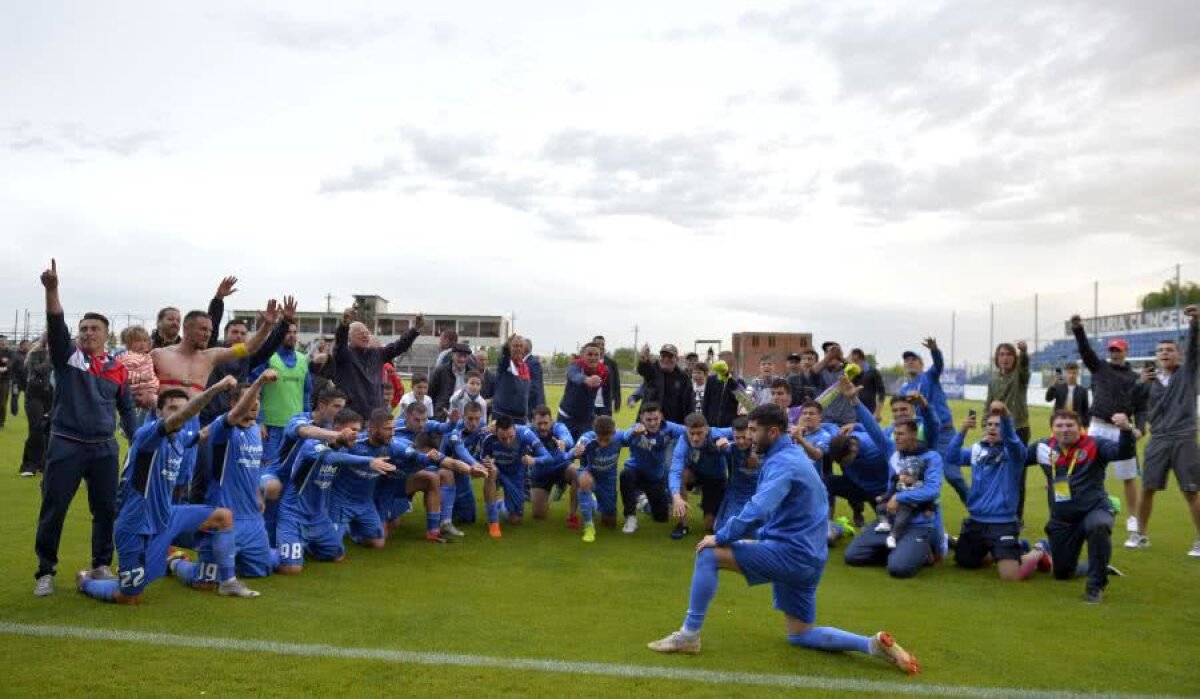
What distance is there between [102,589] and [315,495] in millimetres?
2170

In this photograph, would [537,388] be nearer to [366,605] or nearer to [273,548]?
[273,548]

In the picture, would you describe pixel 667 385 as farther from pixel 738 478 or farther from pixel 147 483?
pixel 147 483

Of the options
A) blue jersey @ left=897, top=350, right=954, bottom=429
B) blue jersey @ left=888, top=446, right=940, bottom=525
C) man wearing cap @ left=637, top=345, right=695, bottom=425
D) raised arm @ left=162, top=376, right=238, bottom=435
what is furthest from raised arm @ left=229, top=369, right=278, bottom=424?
blue jersey @ left=897, top=350, right=954, bottom=429

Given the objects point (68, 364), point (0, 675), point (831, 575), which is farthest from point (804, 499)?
point (68, 364)

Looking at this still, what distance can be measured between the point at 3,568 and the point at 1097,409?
11.2 m

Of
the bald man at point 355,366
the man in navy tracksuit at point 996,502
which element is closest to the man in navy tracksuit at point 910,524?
the man in navy tracksuit at point 996,502

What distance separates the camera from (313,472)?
802 cm

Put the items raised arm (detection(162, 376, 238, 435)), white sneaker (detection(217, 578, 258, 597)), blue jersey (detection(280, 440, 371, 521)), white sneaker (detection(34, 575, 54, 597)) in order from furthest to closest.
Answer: blue jersey (detection(280, 440, 371, 521)) < white sneaker (detection(217, 578, 258, 597)) < white sneaker (detection(34, 575, 54, 597)) < raised arm (detection(162, 376, 238, 435))

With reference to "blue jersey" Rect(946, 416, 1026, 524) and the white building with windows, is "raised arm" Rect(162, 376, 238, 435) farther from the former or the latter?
the white building with windows

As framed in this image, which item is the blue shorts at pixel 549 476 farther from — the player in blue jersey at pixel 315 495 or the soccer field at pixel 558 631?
the player in blue jersey at pixel 315 495

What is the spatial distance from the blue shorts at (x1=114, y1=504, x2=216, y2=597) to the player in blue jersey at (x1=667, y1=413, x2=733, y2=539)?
4.82 m

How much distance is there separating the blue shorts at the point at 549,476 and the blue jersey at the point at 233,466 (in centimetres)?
371

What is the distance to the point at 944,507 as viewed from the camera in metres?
11.9

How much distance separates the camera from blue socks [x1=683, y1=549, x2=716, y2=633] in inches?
209
